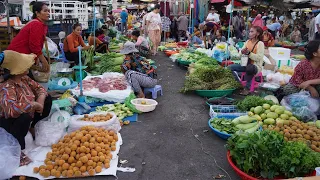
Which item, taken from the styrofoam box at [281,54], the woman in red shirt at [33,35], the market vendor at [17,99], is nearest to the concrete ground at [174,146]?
the market vendor at [17,99]

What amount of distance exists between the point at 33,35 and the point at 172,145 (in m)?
2.58

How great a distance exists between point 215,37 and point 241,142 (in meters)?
8.76

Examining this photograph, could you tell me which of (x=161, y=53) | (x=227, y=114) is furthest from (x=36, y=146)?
(x=161, y=53)

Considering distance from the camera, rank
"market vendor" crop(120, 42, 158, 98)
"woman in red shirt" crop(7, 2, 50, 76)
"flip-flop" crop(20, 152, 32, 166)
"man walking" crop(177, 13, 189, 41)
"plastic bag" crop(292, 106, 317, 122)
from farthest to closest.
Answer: "man walking" crop(177, 13, 189, 41)
"market vendor" crop(120, 42, 158, 98)
"woman in red shirt" crop(7, 2, 50, 76)
"plastic bag" crop(292, 106, 317, 122)
"flip-flop" crop(20, 152, 32, 166)

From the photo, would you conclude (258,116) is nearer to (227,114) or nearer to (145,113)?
(227,114)

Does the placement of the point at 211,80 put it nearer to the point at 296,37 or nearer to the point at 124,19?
the point at 296,37

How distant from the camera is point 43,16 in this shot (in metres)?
4.35

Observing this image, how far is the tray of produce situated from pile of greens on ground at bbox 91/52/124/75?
3423mm

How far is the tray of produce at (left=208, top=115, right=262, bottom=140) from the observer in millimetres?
3800

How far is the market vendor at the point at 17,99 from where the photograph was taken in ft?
9.91

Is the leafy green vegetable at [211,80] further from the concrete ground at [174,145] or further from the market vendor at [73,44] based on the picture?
the market vendor at [73,44]

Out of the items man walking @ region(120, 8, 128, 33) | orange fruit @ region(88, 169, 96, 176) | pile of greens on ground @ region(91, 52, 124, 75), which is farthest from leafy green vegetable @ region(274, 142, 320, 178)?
man walking @ region(120, 8, 128, 33)

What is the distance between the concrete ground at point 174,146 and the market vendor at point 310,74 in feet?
5.00

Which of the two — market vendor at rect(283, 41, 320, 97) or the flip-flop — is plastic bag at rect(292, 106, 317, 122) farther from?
the flip-flop
